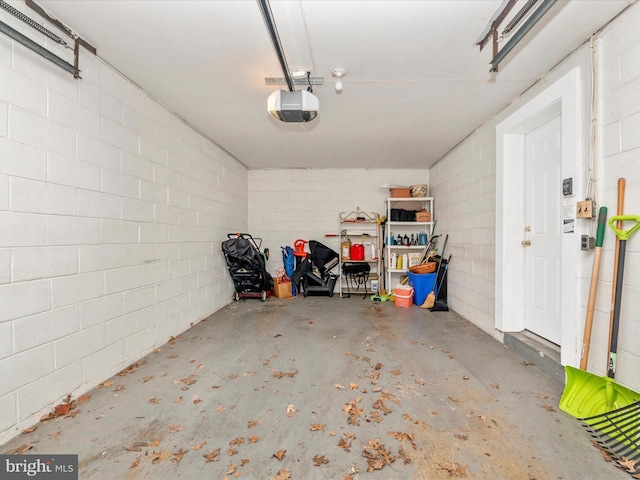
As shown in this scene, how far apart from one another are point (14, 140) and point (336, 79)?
7.60 feet

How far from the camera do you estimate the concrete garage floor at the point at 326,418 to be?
145cm

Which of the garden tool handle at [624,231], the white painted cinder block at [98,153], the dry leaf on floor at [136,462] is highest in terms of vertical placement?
the white painted cinder block at [98,153]

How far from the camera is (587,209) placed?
6.50 ft

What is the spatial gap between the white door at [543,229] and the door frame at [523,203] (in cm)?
7

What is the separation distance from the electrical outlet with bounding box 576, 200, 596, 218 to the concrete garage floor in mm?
1330

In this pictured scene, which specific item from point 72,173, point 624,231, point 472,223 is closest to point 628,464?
point 624,231

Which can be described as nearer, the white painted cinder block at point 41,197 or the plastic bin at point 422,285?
the white painted cinder block at point 41,197

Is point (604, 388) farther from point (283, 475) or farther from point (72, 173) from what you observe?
point (72, 173)

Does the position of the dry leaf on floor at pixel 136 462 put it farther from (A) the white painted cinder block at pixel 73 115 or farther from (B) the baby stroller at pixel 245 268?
(B) the baby stroller at pixel 245 268

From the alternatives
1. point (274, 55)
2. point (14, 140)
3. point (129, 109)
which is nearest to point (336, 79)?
point (274, 55)

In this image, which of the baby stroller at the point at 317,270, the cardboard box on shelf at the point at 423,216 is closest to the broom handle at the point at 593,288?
the cardboard box on shelf at the point at 423,216

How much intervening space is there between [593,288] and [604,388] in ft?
2.06

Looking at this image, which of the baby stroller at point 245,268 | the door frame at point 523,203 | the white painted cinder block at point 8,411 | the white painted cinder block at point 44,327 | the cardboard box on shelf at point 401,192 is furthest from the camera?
Answer: the cardboard box on shelf at point 401,192

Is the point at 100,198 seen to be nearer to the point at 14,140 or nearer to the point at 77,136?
the point at 77,136
